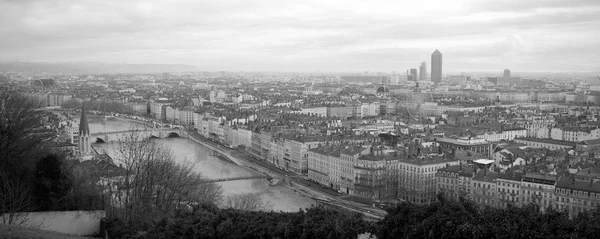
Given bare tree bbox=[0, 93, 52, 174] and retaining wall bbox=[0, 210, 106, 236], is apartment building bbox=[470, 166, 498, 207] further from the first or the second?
bare tree bbox=[0, 93, 52, 174]

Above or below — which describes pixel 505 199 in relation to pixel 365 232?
below

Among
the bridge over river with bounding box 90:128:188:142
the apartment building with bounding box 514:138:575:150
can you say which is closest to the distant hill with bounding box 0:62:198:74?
the bridge over river with bounding box 90:128:188:142

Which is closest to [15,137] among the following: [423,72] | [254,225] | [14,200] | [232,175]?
[14,200]

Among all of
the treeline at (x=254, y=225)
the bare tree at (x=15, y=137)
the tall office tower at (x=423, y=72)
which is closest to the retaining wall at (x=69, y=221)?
the treeline at (x=254, y=225)

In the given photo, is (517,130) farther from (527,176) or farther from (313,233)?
(313,233)

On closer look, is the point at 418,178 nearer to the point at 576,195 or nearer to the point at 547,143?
the point at 576,195

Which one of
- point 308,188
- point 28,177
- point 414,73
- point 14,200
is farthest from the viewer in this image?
point 414,73

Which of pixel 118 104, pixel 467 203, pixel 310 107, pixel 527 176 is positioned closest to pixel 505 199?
pixel 527 176

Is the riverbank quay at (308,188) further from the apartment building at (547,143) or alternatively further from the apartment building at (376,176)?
the apartment building at (547,143)
